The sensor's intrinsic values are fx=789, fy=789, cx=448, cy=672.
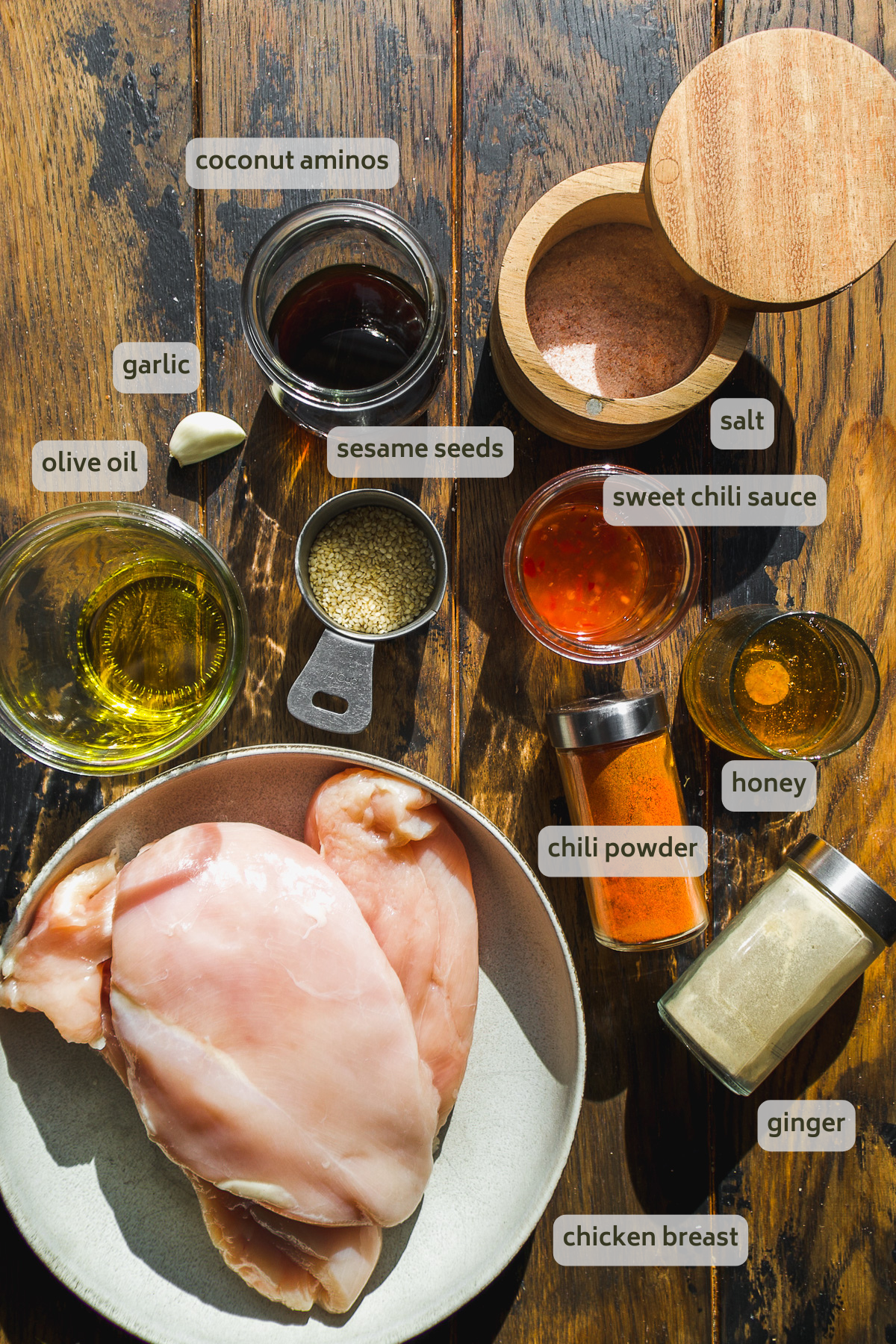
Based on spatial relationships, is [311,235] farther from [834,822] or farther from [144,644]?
[834,822]

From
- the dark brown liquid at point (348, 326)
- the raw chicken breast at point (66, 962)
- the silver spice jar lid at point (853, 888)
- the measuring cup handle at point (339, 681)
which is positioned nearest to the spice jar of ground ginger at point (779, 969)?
the silver spice jar lid at point (853, 888)

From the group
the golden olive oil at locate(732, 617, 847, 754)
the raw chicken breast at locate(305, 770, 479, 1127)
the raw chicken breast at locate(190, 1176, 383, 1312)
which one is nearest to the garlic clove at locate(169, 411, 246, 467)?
the raw chicken breast at locate(305, 770, 479, 1127)

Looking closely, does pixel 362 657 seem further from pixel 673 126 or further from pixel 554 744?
pixel 673 126

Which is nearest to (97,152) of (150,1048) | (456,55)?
(456,55)

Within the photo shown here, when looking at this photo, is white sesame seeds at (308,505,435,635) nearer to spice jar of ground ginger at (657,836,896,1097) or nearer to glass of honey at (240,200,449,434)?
glass of honey at (240,200,449,434)

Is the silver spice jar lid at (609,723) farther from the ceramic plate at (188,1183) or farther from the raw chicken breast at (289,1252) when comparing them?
the raw chicken breast at (289,1252)
